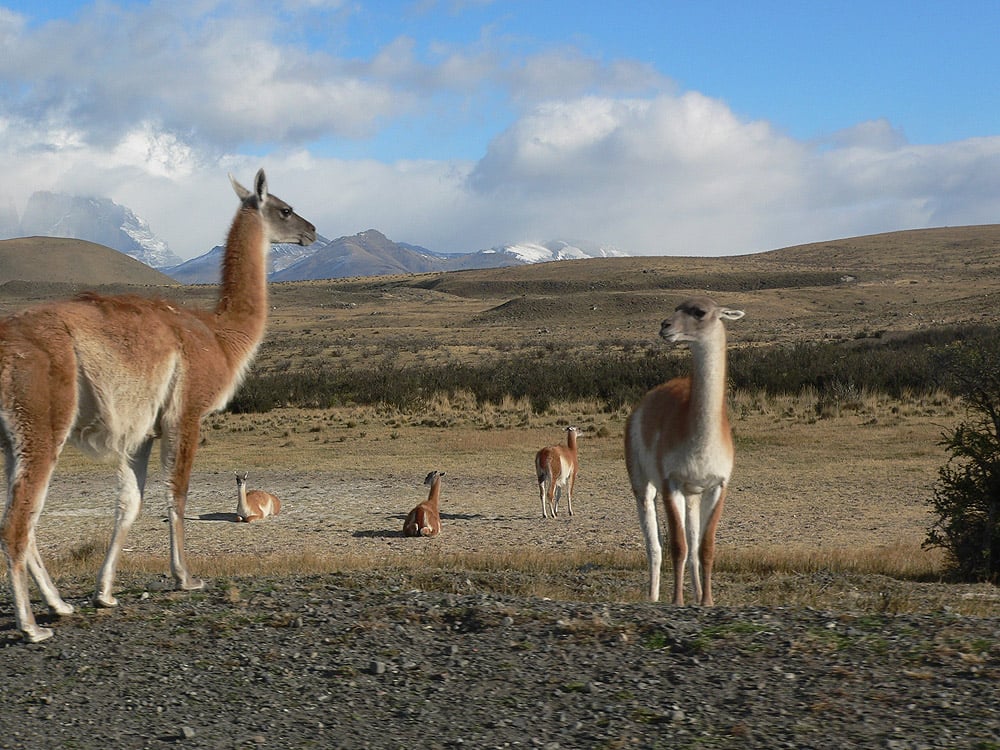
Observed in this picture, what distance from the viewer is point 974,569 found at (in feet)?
35.9

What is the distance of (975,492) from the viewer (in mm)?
11539

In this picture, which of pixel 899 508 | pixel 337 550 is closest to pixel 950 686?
pixel 337 550

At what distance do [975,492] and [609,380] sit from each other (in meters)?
21.3

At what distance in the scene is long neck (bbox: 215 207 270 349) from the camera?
8492 mm

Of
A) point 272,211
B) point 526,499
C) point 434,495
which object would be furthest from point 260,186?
point 526,499

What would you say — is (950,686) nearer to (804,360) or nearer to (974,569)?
(974,569)

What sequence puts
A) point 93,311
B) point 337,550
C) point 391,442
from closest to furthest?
point 93,311, point 337,550, point 391,442

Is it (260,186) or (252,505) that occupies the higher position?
(260,186)

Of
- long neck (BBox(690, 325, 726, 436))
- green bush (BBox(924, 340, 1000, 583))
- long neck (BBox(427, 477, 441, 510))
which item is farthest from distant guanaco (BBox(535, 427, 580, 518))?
long neck (BBox(690, 325, 726, 436))

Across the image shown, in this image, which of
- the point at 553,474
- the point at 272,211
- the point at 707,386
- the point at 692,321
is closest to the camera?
the point at 707,386

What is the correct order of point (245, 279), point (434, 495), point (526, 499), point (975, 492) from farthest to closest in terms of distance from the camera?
point (526, 499)
point (434, 495)
point (975, 492)
point (245, 279)

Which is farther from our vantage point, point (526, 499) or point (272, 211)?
point (526, 499)

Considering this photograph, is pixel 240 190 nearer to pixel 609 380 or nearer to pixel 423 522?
pixel 423 522

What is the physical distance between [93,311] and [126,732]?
3.01 metres
